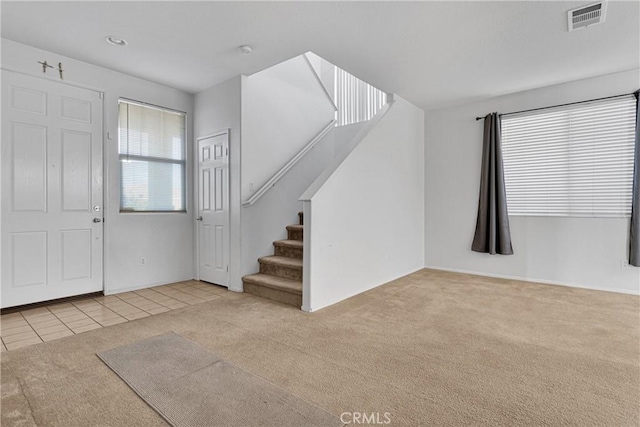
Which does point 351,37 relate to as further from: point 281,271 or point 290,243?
point 281,271

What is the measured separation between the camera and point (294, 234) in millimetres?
4402

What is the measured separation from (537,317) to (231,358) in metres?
2.80

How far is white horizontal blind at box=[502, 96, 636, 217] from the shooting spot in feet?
12.5

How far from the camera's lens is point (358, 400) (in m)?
1.72

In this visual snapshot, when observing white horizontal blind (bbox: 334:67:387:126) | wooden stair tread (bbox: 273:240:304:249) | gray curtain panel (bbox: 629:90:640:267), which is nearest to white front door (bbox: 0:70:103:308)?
wooden stair tread (bbox: 273:240:304:249)

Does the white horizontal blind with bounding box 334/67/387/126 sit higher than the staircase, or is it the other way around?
the white horizontal blind with bounding box 334/67/387/126

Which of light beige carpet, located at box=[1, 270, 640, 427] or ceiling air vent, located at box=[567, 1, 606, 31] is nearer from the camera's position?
light beige carpet, located at box=[1, 270, 640, 427]

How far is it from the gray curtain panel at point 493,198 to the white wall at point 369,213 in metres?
0.98

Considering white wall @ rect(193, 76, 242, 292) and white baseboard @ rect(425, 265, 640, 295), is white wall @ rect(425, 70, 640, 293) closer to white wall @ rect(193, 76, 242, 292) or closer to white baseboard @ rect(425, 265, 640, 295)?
white baseboard @ rect(425, 265, 640, 295)

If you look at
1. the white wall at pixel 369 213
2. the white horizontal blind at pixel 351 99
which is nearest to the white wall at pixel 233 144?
the white wall at pixel 369 213

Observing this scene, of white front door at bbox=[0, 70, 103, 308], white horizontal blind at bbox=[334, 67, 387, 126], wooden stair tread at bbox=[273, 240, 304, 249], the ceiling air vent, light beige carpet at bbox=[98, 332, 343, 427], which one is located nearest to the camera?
light beige carpet at bbox=[98, 332, 343, 427]

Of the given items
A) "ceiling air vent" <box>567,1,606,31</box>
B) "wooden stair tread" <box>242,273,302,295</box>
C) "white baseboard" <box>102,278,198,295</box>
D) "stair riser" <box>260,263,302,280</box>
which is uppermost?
"ceiling air vent" <box>567,1,606,31</box>

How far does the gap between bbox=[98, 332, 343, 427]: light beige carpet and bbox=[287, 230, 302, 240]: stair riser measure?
85.2 inches

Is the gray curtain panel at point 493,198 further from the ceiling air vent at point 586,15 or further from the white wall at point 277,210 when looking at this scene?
the white wall at point 277,210
